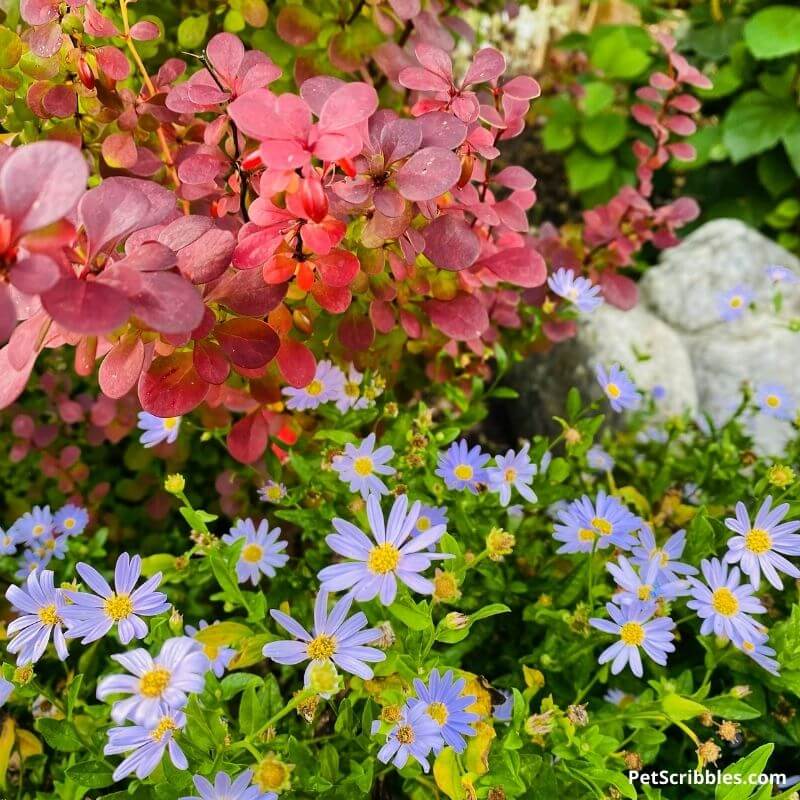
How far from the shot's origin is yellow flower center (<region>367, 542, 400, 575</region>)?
617mm

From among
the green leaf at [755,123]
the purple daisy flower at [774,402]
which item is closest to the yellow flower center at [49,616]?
the purple daisy flower at [774,402]

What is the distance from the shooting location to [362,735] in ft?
2.26

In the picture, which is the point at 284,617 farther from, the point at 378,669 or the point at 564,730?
the point at 564,730

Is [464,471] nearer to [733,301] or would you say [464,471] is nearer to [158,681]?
[158,681]

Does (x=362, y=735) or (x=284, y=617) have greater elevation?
(x=284, y=617)

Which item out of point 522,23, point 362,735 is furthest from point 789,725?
point 522,23

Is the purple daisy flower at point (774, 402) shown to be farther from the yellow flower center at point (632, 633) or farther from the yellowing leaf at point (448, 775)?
the yellowing leaf at point (448, 775)

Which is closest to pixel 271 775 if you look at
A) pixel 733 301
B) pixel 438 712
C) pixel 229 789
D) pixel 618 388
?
pixel 229 789

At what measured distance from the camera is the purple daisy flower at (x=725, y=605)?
2.32 feet

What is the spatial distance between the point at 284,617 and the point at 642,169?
94cm

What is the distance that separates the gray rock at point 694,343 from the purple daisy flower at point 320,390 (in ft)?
2.83

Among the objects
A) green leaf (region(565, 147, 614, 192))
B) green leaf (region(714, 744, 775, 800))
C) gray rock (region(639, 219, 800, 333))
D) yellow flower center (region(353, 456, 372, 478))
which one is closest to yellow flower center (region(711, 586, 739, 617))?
green leaf (region(714, 744, 775, 800))

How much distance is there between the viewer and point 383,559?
2.04ft

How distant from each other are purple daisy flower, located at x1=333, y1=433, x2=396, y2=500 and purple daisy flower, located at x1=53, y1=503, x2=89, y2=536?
0.39m
